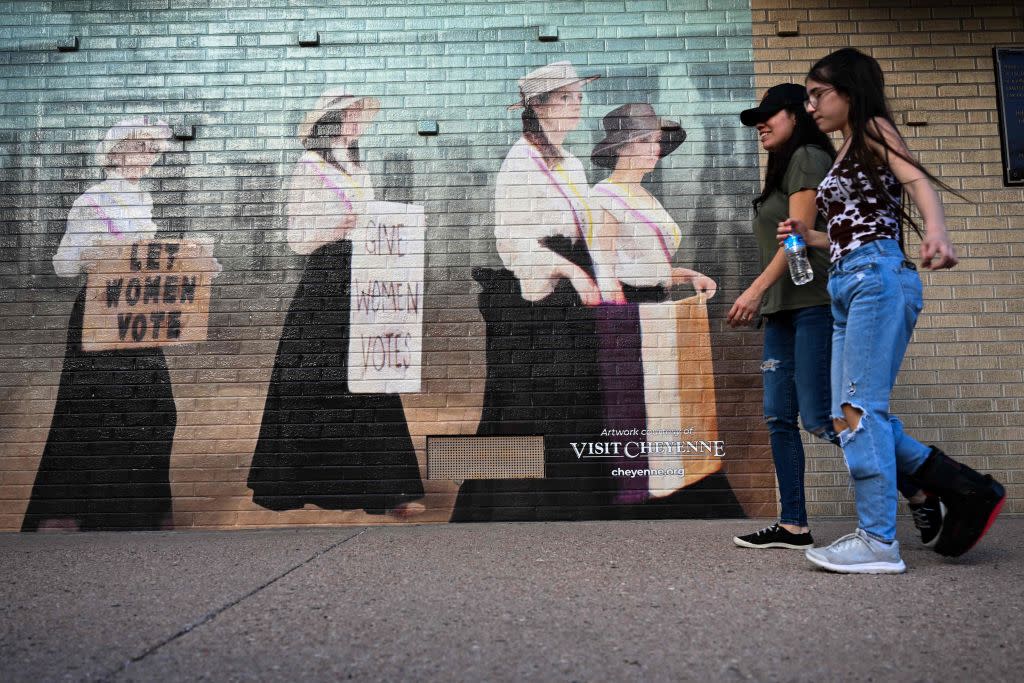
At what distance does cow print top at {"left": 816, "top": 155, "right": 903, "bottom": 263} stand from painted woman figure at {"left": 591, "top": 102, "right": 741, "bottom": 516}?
83.8 inches

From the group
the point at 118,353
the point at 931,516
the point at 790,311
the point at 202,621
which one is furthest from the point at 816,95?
the point at 118,353

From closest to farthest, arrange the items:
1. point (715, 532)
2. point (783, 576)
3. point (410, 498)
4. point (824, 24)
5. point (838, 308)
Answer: point (783, 576), point (838, 308), point (715, 532), point (410, 498), point (824, 24)

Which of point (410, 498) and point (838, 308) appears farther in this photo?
point (410, 498)

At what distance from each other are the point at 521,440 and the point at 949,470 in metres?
2.59

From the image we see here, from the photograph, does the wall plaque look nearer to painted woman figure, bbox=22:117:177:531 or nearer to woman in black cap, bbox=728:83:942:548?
woman in black cap, bbox=728:83:942:548

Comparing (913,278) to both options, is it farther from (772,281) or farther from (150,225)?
(150,225)

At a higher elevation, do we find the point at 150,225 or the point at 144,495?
the point at 150,225

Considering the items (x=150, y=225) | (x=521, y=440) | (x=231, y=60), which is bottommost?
(x=521, y=440)

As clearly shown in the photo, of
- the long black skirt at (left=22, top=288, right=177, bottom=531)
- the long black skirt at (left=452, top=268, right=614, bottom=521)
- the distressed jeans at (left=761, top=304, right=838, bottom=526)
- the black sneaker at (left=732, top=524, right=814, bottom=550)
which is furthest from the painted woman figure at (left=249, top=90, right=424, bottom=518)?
the distressed jeans at (left=761, top=304, right=838, bottom=526)

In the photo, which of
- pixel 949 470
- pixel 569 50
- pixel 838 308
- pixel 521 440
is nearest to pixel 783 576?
pixel 949 470

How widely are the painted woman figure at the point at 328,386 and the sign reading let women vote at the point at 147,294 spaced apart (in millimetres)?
582

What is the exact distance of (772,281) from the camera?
3377mm

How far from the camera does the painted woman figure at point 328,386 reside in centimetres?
502

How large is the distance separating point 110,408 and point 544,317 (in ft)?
8.97
